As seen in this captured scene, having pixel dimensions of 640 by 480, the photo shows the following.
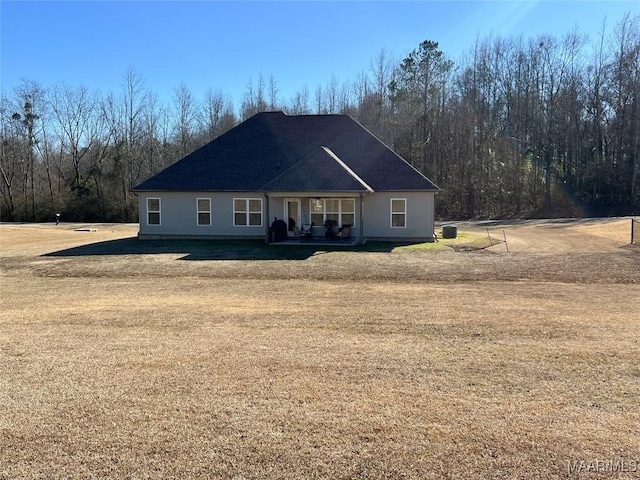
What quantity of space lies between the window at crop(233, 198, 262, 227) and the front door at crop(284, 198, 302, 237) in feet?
4.74

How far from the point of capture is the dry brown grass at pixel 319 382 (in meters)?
3.72

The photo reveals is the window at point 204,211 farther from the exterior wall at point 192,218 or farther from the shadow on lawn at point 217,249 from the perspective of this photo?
the shadow on lawn at point 217,249

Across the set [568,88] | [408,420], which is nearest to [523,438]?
[408,420]

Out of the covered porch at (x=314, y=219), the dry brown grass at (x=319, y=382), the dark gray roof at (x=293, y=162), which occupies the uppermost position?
the dark gray roof at (x=293, y=162)

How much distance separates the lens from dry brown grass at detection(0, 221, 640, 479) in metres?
3.72

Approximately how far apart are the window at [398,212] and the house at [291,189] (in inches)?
1.9

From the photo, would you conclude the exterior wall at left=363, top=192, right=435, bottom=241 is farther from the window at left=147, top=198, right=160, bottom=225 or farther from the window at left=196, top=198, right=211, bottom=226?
the window at left=147, top=198, right=160, bottom=225

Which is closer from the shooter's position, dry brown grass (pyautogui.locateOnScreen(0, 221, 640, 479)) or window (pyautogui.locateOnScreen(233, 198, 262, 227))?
dry brown grass (pyautogui.locateOnScreen(0, 221, 640, 479))

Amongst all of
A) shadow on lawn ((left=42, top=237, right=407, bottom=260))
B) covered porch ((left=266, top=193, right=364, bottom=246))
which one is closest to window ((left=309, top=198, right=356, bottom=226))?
covered porch ((left=266, top=193, right=364, bottom=246))

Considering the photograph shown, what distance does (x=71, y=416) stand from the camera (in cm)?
443

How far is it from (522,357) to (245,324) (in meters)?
4.20

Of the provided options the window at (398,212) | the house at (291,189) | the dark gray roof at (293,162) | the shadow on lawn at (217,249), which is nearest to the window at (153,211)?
the house at (291,189)

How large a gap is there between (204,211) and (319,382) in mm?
19993

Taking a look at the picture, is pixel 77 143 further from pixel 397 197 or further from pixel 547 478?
pixel 547 478
